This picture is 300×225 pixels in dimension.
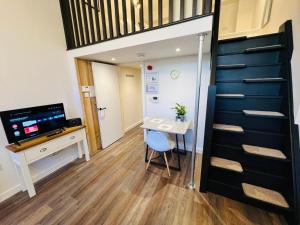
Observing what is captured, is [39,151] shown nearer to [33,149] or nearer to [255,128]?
[33,149]

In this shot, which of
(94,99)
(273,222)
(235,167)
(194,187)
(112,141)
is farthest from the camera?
(112,141)

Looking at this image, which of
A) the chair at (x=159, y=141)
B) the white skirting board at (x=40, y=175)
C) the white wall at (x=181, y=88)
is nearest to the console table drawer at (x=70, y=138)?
the white skirting board at (x=40, y=175)

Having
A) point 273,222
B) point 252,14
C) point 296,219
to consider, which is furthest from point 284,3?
point 273,222

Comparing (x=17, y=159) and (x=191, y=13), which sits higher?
(x=191, y=13)

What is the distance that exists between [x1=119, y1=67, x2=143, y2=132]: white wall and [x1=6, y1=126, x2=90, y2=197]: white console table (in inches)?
74.1

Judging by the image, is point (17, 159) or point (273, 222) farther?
point (17, 159)

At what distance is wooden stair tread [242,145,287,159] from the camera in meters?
1.44

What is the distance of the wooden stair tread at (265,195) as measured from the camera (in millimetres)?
1385

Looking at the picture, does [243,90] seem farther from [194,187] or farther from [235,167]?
[194,187]

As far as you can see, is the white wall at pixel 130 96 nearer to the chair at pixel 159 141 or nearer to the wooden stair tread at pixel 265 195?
the chair at pixel 159 141

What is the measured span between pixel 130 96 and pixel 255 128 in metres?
3.43

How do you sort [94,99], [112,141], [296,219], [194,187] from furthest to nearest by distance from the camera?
[112,141] < [94,99] < [194,187] < [296,219]

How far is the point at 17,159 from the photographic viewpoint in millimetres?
1813

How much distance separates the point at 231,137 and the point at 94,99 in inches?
106
